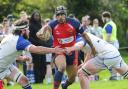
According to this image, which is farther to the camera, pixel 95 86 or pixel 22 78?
pixel 95 86

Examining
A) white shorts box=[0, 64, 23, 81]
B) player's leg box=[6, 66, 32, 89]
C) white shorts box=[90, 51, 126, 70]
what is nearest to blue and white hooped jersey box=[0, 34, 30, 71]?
white shorts box=[0, 64, 23, 81]

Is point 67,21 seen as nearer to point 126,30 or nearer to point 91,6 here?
point 91,6

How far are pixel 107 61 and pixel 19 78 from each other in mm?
2037

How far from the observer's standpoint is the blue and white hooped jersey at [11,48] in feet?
36.7

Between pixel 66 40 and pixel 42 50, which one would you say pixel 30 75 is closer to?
pixel 66 40

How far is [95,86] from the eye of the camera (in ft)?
53.4

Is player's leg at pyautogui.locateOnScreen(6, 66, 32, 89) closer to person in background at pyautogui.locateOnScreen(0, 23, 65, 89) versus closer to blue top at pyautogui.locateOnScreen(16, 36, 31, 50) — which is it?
person in background at pyautogui.locateOnScreen(0, 23, 65, 89)

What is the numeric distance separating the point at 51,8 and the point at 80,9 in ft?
9.29

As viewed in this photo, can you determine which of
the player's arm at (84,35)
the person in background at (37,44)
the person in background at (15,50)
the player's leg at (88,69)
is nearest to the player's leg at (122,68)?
the player's leg at (88,69)

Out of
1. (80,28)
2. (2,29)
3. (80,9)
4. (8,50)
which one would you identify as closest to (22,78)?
(8,50)

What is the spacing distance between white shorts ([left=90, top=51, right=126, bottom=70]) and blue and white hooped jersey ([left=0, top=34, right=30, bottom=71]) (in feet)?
6.40

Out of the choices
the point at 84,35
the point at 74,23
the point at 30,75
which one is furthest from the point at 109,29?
the point at 84,35

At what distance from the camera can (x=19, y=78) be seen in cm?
1204

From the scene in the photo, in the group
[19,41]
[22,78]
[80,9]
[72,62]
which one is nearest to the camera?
[19,41]
